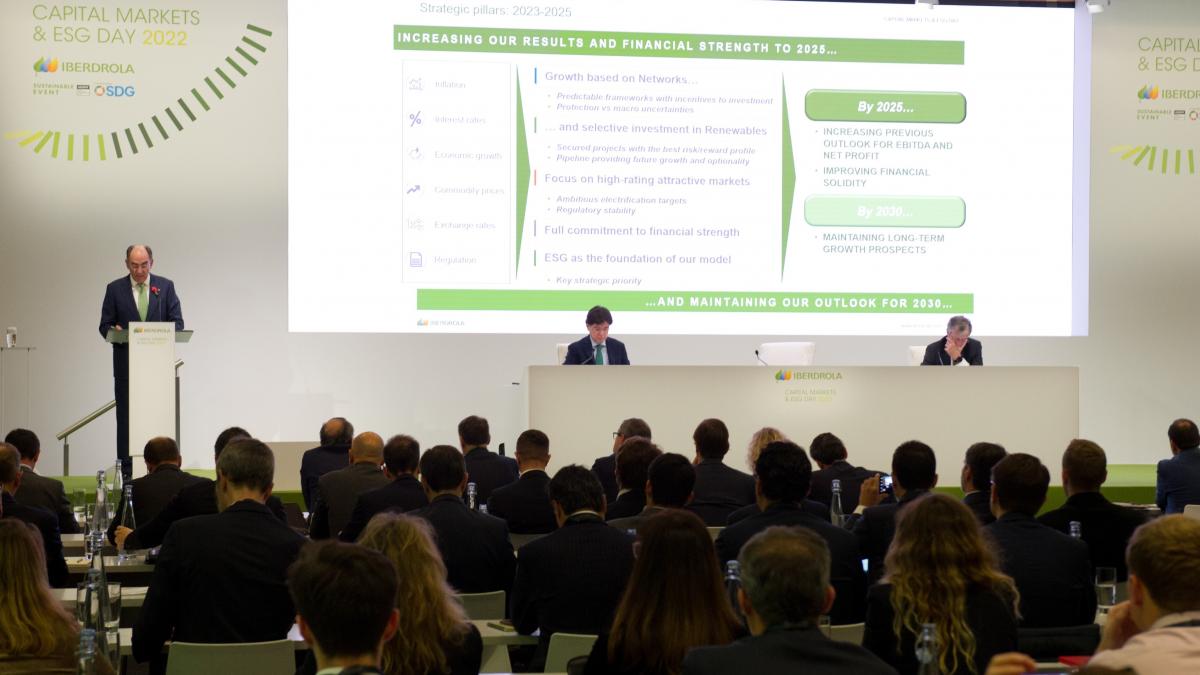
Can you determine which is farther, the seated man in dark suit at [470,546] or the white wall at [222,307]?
the white wall at [222,307]

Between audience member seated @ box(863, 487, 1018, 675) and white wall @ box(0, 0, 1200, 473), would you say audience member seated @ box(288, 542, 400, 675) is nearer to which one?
audience member seated @ box(863, 487, 1018, 675)

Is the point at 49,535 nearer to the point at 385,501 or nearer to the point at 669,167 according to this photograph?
the point at 385,501

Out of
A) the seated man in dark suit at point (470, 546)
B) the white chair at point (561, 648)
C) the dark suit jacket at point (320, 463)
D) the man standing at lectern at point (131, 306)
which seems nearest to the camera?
the white chair at point (561, 648)

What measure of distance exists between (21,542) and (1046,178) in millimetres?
8422

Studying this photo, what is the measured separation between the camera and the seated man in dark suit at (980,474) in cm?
450

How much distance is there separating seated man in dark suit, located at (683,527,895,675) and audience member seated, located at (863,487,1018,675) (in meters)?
0.61

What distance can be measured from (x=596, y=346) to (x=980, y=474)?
364cm

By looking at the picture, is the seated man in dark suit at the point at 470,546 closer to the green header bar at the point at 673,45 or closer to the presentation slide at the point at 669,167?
the presentation slide at the point at 669,167

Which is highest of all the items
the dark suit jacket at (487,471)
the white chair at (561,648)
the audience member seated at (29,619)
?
the audience member seated at (29,619)

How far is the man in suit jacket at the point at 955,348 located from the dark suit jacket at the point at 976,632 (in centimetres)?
554

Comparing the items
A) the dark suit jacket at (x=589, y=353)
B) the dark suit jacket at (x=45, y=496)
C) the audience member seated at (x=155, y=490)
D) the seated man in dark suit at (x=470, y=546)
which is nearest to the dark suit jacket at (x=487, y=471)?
the audience member seated at (x=155, y=490)

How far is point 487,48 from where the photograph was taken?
29.0ft

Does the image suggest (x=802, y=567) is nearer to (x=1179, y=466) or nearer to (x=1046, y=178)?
(x=1179, y=466)

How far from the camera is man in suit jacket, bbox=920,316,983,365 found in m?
8.16
